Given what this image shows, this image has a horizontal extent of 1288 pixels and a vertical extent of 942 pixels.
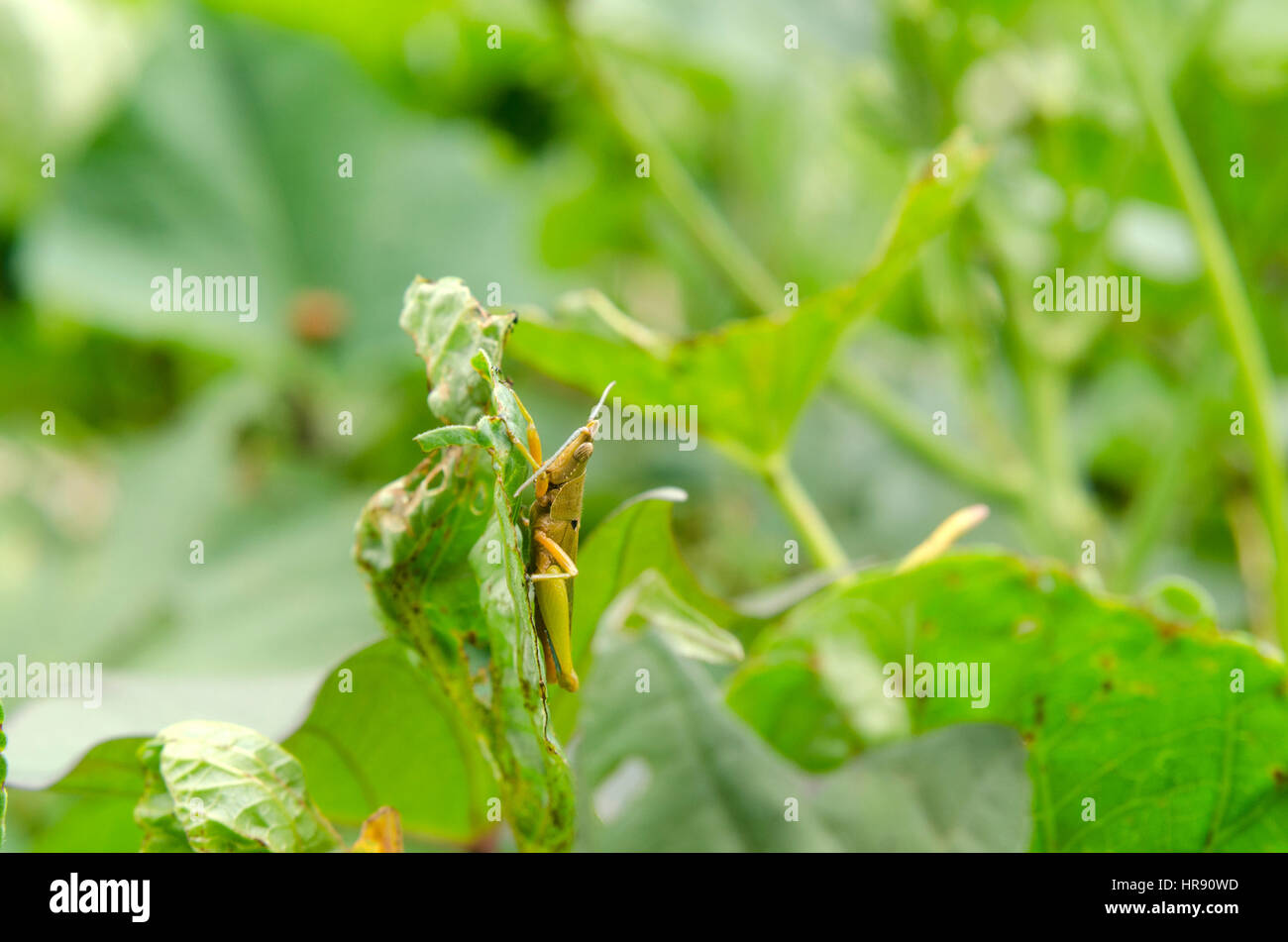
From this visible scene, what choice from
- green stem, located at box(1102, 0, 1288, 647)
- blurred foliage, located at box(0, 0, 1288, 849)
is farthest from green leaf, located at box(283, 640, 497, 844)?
green stem, located at box(1102, 0, 1288, 647)

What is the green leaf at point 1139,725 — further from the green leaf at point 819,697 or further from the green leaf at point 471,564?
the green leaf at point 471,564

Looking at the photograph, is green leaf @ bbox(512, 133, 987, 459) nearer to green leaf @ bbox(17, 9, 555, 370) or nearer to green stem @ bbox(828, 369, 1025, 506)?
green stem @ bbox(828, 369, 1025, 506)

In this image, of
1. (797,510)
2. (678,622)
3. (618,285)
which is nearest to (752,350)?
(797,510)

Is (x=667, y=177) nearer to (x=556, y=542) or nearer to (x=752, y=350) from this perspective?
(x=752, y=350)

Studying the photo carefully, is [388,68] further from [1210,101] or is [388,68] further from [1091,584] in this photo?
[1091,584]

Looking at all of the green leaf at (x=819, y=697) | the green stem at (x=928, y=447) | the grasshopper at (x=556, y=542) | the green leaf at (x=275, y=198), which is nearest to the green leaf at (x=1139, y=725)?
the green leaf at (x=819, y=697)
